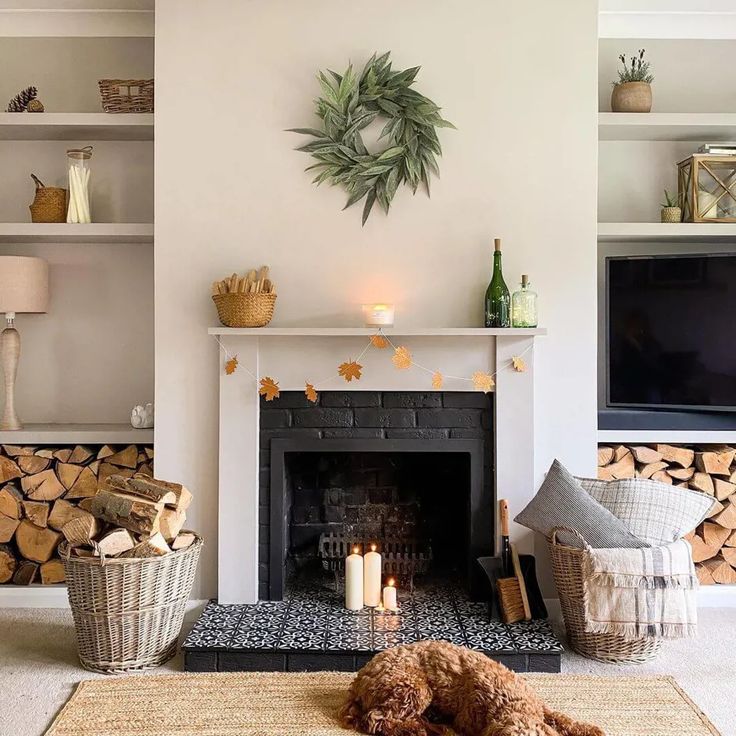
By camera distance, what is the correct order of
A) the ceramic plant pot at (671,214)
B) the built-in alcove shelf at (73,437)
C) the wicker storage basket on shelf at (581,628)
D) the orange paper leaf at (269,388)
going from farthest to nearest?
the ceramic plant pot at (671,214) < the built-in alcove shelf at (73,437) < the orange paper leaf at (269,388) < the wicker storage basket on shelf at (581,628)

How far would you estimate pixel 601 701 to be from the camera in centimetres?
263

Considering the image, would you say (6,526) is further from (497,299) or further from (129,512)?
(497,299)

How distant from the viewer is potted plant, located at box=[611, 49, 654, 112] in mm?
3592

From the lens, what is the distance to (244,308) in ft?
10.4

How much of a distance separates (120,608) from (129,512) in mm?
314

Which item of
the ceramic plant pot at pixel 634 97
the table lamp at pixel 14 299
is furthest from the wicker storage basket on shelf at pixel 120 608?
the ceramic plant pot at pixel 634 97

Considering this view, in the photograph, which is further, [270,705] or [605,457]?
[605,457]

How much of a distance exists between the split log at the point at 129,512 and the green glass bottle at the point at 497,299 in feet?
4.62

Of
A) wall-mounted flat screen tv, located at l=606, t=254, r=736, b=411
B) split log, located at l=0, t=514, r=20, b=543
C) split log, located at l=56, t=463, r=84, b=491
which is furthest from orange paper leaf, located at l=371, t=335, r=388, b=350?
split log, located at l=0, t=514, r=20, b=543

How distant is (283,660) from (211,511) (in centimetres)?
76

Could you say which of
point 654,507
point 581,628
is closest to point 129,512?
point 581,628

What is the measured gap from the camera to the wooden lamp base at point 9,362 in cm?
359

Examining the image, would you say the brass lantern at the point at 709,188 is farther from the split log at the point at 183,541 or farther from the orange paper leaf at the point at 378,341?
the split log at the point at 183,541

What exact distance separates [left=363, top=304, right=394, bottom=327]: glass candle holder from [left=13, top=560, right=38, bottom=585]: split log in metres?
1.74
